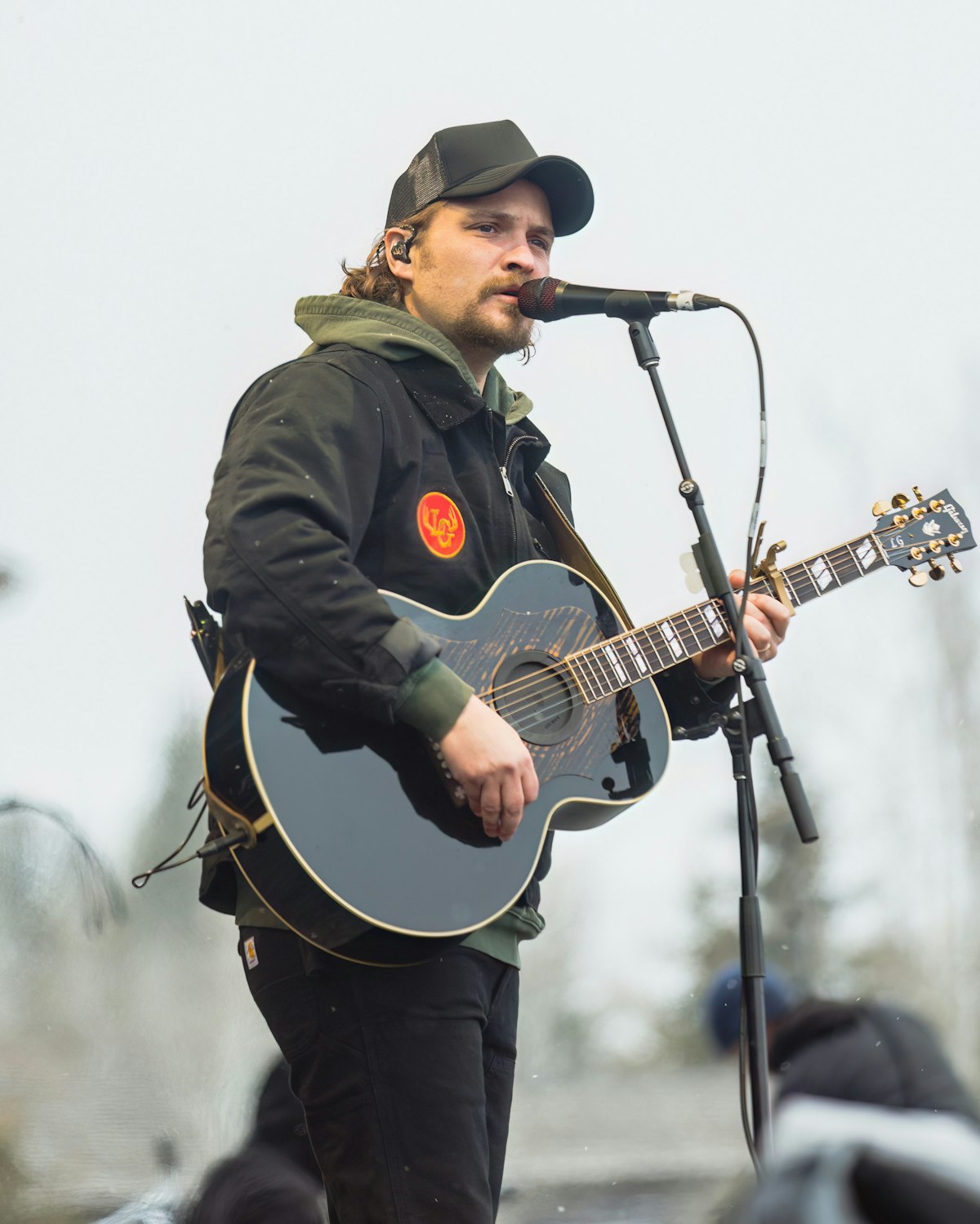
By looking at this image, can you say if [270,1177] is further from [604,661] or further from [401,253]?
[401,253]

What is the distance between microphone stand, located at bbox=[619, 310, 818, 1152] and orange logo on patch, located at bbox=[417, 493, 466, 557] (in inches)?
14.6

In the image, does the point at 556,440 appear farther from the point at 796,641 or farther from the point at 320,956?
the point at 320,956

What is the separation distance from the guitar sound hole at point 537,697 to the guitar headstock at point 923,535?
75 cm

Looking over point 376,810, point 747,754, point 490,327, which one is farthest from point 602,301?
point 376,810

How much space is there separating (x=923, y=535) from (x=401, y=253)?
3.74ft

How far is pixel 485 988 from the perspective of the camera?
1.89 meters

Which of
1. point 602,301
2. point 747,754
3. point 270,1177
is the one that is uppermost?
point 602,301

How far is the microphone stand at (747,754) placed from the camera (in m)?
1.67

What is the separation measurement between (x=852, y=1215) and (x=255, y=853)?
55.4 inches

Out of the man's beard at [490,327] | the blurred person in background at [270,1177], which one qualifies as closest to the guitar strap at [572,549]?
the man's beard at [490,327]

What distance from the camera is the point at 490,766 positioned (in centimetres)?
180

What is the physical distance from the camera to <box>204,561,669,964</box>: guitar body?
174 cm

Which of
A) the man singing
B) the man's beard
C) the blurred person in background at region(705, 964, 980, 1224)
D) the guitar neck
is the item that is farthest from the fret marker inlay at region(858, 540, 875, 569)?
the blurred person in background at region(705, 964, 980, 1224)

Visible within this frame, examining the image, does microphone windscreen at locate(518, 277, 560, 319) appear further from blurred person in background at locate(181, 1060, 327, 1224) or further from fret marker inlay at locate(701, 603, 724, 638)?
blurred person in background at locate(181, 1060, 327, 1224)
